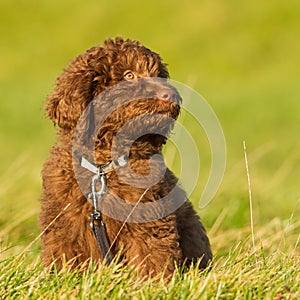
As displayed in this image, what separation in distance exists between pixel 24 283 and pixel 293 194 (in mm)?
6924

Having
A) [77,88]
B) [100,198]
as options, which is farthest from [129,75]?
[100,198]

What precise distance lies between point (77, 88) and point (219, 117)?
18449 millimetres

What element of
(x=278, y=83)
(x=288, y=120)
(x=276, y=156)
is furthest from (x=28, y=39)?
(x=276, y=156)

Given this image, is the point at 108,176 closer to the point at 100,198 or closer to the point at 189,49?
the point at 100,198

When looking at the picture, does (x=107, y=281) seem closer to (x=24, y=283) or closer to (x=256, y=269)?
(x=24, y=283)

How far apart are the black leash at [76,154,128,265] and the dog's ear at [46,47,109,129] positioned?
28cm

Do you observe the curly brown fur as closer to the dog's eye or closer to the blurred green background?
the dog's eye

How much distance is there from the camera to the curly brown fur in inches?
192

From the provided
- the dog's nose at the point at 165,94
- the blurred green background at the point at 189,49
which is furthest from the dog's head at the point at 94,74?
the blurred green background at the point at 189,49

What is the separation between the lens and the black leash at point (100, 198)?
15.6 feet

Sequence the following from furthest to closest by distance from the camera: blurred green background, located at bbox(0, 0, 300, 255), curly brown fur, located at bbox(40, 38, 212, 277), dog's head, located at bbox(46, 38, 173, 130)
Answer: blurred green background, located at bbox(0, 0, 300, 255) < dog's head, located at bbox(46, 38, 173, 130) < curly brown fur, located at bbox(40, 38, 212, 277)

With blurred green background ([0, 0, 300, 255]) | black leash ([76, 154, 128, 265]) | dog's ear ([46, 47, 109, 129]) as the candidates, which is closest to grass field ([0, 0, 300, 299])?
blurred green background ([0, 0, 300, 255])

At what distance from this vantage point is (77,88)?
5016 millimetres

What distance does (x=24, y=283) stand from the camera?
4312mm
